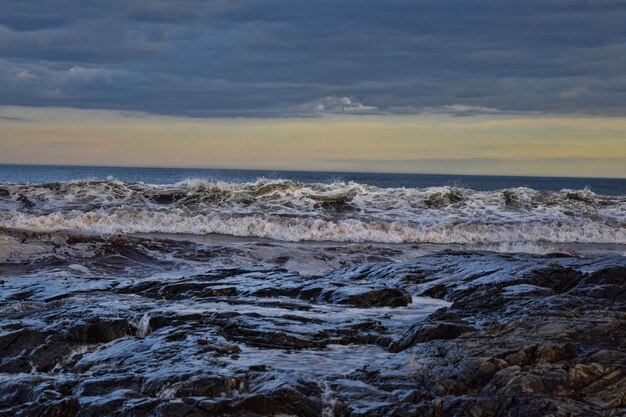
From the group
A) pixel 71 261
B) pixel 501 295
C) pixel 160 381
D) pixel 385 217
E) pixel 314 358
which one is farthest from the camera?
pixel 385 217

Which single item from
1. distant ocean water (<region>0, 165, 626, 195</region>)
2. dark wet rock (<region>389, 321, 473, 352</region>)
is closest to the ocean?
dark wet rock (<region>389, 321, 473, 352</region>)

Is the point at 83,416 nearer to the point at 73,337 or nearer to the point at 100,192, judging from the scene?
the point at 73,337

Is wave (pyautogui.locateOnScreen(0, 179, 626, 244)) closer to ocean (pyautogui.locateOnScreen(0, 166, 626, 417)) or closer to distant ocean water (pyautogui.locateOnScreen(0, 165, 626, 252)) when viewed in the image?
distant ocean water (pyautogui.locateOnScreen(0, 165, 626, 252))

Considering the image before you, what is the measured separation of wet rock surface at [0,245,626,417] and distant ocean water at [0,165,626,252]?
9552mm

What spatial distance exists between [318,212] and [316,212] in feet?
0.23

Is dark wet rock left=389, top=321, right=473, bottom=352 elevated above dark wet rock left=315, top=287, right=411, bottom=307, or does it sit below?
above

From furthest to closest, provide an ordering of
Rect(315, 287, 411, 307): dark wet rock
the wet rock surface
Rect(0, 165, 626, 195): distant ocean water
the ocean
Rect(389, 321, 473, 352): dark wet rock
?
Rect(0, 165, 626, 195): distant ocean water, Rect(315, 287, 411, 307): dark wet rock, Rect(389, 321, 473, 352): dark wet rock, the ocean, the wet rock surface

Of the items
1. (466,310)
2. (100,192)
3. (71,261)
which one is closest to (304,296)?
(466,310)

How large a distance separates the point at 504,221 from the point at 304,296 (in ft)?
50.6

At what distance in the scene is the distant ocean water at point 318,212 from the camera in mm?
19750

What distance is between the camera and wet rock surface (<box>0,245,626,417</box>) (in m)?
4.64

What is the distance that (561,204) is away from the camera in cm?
2661

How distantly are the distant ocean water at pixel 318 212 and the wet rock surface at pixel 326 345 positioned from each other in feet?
31.3

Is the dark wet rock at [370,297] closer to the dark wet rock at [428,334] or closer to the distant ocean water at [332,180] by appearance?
the dark wet rock at [428,334]
